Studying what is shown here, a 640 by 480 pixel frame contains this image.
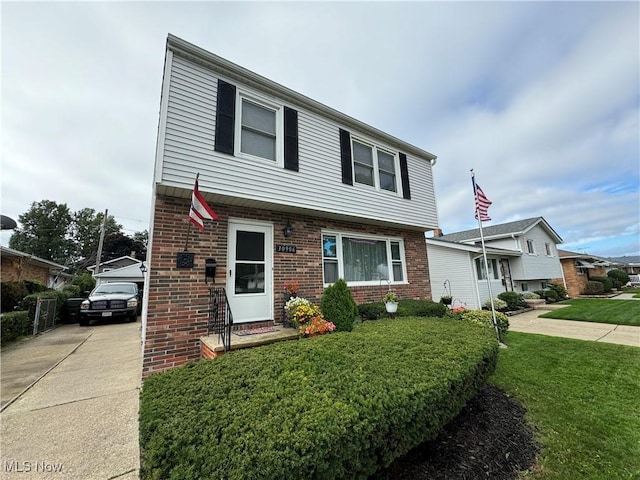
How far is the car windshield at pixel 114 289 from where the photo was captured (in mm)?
11641

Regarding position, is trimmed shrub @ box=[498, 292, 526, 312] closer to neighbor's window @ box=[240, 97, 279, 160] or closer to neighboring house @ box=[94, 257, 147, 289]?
neighbor's window @ box=[240, 97, 279, 160]

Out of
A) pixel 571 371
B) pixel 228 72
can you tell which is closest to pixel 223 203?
pixel 228 72

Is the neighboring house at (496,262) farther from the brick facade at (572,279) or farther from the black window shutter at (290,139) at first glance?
the black window shutter at (290,139)


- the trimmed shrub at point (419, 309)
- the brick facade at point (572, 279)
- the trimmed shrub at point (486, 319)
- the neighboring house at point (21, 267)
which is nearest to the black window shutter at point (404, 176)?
the trimmed shrub at point (419, 309)

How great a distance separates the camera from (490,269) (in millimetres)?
14586

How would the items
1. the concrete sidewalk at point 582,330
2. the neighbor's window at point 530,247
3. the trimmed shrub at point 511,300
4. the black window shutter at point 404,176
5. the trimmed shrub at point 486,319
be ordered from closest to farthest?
the trimmed shrub at point 486,319 → the concrete sidewalk at point 582,330 → the black window shutter at point 404,176 → the trimmed shrub at point 511,300 → the neighbor's window at point 530,247

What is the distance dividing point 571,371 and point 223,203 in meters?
7.37

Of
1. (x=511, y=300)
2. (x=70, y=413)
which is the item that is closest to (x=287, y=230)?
(x=70, y=413)

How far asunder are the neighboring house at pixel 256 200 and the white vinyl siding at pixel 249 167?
0.07 ft

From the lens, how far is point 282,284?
18.7 feet

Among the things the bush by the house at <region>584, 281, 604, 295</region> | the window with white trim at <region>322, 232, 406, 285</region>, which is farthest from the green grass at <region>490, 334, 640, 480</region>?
the bush by the house at <region>584, 281, 604, 295</region>

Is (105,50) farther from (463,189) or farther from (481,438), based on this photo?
(463,189)

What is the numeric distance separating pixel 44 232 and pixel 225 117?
46412 millimetres

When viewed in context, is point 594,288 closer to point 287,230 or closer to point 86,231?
point 287,230
